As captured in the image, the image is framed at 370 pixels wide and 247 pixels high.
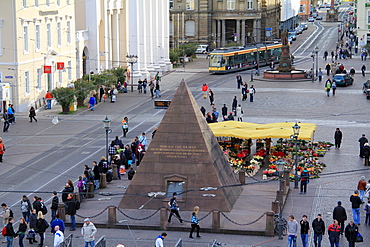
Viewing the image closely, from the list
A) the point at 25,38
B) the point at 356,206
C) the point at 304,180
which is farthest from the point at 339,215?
the point at 25,38

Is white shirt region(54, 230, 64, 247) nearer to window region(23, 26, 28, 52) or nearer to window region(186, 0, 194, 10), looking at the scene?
window region(23, 26, 28, 52)

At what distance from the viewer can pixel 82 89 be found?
54.0 m

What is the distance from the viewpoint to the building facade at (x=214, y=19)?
112m

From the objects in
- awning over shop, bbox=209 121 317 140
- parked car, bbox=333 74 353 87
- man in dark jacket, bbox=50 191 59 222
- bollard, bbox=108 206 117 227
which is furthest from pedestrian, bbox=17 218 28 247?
parked car, bbox=333 74 353 87

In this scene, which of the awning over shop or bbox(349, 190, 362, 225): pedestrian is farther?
the awning over shop

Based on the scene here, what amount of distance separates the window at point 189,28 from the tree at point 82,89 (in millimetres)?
58706

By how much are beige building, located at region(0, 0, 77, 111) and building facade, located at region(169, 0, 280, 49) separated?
51.2 m

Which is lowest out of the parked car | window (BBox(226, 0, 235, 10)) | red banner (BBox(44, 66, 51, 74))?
the parked car

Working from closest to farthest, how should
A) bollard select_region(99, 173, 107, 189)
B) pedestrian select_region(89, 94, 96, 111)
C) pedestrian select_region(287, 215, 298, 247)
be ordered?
pedestrian select_region(287, 215, 298, 247), bollard select_region(99, 173, 107, 189), pedestrian select_region(89, 94, 96, 111)

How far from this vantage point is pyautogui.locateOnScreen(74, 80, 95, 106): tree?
54203 millimetres

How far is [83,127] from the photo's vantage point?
46719 mm

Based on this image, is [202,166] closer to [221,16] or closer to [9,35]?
[9,35]

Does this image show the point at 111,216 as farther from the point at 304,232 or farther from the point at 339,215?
the point at 339,215

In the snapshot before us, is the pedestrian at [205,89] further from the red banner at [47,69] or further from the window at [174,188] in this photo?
the window at [174,188]
